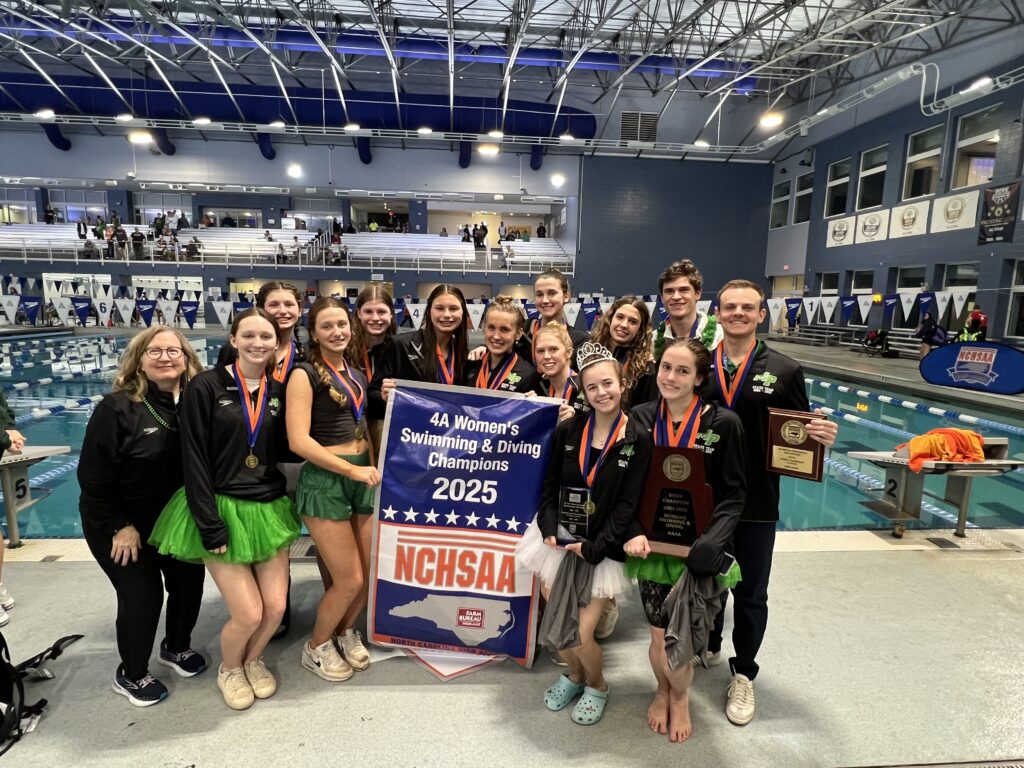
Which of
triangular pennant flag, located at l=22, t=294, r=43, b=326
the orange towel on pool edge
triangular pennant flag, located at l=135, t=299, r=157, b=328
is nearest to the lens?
the orange towel on pool edge

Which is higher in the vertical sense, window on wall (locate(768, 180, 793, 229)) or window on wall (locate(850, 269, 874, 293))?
window on wall (locate(768, 180, 793, 229))

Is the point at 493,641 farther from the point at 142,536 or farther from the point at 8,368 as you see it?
the point at 8,368

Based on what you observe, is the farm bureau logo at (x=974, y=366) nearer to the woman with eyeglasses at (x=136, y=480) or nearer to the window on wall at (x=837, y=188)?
the woman with eyeglasses at (x=136, y=480)

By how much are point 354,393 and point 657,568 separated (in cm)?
132

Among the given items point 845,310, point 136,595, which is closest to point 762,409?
point 136,595

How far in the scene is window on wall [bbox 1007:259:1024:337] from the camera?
13.4 m

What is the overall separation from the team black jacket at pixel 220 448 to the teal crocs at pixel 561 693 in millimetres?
1274

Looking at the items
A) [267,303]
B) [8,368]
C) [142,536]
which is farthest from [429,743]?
[8,368]

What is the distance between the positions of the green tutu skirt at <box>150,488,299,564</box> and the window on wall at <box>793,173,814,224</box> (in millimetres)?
24123

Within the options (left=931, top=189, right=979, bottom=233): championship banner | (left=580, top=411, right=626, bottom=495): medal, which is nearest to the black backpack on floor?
(left=580, top=411, right=626, bottom=495): medal

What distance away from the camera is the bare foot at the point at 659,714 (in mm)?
1970

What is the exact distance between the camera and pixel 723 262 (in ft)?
79.9

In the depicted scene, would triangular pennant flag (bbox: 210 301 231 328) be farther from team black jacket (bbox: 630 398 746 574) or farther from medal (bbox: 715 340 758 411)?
team black jacket (bbox: 630 398 746 574)

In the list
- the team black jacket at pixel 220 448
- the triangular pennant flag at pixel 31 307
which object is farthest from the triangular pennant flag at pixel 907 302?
the triangular pennant flag at pixel 31 307
